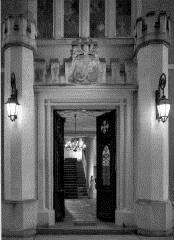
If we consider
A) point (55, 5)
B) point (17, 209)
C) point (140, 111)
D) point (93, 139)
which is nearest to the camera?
point (17, 209)

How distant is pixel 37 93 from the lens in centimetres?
888

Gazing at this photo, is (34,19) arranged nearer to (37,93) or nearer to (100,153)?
(37,93)

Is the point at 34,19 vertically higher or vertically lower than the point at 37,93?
higher

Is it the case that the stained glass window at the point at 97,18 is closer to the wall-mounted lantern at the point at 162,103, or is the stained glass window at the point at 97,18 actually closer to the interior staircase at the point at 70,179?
the wall-mounted lantern at the point at 162,103

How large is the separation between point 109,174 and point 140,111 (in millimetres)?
2036

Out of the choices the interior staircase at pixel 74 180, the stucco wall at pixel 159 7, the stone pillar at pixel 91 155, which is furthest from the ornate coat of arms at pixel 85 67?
the stone pillar at pixel 91 155

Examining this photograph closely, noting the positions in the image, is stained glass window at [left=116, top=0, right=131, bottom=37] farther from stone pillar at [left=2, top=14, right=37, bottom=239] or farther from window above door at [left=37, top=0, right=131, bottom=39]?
stone pillar at [left=2, top=14, right=37, bottom=239]

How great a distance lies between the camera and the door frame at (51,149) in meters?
8.86

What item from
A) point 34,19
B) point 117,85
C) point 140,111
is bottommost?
point 140,111

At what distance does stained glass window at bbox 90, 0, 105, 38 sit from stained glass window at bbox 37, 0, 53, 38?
1053 millimetres

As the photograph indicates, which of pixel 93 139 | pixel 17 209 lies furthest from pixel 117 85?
pixel 93 139

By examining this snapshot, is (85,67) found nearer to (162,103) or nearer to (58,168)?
(162,103)

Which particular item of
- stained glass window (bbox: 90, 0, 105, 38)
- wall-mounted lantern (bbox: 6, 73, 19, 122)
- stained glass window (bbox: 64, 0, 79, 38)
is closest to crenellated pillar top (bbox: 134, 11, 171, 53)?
stained glass window (bbox: 90, 0, 105, 38)

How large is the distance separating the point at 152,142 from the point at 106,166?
1912 mm
